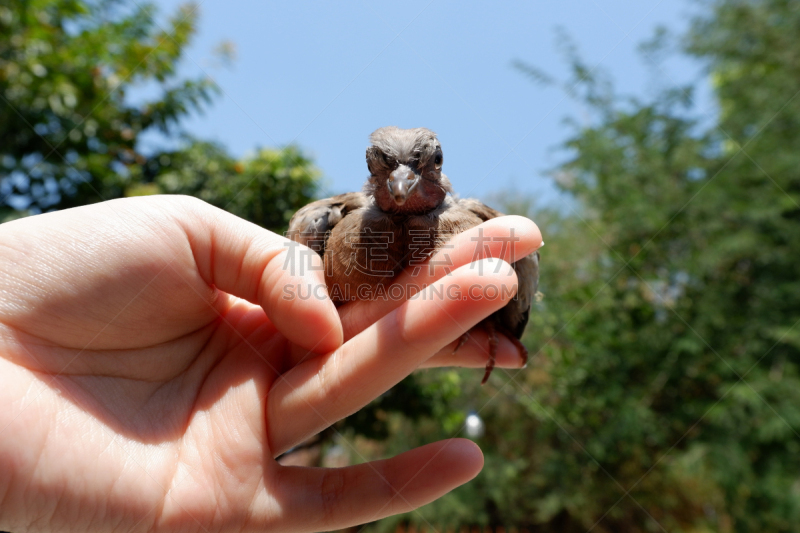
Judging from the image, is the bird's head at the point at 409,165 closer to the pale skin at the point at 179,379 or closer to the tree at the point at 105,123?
the pale skin at the point at 179,379

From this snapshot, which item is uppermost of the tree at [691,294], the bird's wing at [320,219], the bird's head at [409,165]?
the bird's head at [409,165]

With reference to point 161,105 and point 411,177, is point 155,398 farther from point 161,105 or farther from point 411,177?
point 161,105

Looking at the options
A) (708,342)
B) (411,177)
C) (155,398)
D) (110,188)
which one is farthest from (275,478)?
(708,342)

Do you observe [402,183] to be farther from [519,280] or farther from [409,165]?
[519,280]

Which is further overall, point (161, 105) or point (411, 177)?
point (161, 105)

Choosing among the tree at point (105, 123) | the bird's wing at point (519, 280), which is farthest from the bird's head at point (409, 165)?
the tree at point (105, 123)
